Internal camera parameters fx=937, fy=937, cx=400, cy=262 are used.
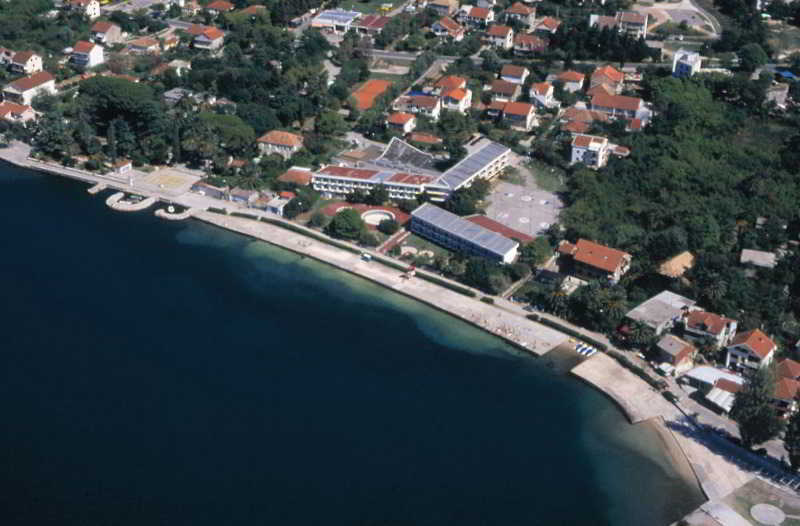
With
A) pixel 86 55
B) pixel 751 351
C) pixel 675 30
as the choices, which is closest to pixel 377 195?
pixel 751 351

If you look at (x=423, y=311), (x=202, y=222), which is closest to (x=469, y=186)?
(x=423, y=311)

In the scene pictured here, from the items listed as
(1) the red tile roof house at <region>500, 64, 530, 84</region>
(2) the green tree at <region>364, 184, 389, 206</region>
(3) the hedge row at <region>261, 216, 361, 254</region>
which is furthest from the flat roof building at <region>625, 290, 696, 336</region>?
(1) the red tile roof house at <region>500, 64, 530, 84</region>

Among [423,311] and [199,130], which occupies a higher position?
[199,130]

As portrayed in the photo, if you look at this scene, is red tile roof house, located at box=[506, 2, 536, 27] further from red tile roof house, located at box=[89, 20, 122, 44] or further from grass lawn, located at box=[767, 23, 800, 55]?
red tile roof house, located at box=[89, 20, 122, 44]

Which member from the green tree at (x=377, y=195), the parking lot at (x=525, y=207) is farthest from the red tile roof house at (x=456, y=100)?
the green tree at (x=377, y=195)

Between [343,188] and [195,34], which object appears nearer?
[343,188]

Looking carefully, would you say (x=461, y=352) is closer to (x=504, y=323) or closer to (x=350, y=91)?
(x=504, y=323)
